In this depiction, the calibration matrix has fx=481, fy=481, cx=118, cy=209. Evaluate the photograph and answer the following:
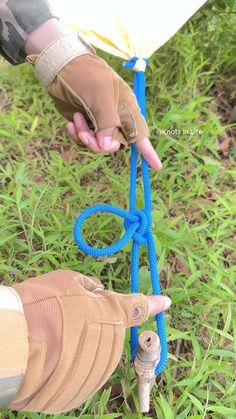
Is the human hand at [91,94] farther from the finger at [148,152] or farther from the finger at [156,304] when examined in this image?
the finger at [156,304]

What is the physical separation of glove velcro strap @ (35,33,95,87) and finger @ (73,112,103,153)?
0.12 metres

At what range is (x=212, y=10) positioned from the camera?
180cm

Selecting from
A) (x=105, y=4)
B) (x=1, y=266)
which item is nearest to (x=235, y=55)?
(x=105, y=4)

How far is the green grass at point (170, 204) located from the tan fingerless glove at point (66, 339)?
259 millimetres

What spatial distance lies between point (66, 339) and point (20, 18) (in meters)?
0.87

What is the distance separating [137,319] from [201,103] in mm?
1059

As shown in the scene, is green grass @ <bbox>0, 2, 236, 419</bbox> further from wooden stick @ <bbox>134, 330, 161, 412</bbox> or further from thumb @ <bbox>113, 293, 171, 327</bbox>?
thumb @ <bbox>113, 293, 171, 327</bbox>

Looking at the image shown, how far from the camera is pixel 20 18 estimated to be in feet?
4.17

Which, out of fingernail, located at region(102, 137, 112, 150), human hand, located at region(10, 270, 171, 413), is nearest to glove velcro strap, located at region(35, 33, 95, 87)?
fingernail, located at region(102, 137, 112, 150)

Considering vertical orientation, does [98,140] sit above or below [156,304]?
above

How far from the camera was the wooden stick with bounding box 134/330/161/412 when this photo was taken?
0.97 meters

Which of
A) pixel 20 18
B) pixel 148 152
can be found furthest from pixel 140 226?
pixel 20 18

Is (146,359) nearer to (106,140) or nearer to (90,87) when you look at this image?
(106,140)

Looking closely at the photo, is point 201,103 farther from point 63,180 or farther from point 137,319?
point 137,319
